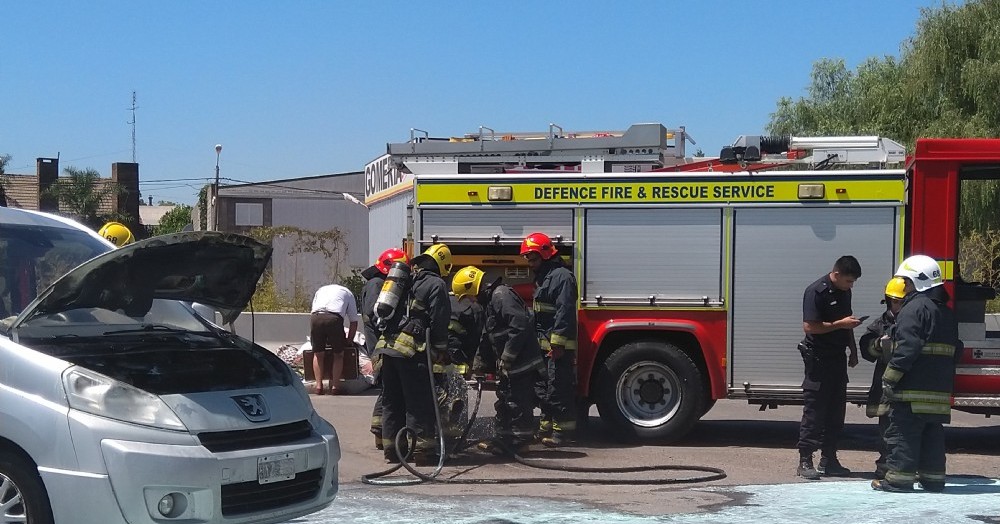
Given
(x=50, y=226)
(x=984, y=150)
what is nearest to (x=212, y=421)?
(x=50, y=226)

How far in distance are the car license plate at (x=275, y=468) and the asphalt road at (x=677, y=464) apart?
1.38 metres

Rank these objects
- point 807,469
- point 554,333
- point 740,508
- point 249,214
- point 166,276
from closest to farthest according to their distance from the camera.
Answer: point 166,276
point 740,508
point 807,469
point 554,333
point 249,214

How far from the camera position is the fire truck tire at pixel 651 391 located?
9.73 metres

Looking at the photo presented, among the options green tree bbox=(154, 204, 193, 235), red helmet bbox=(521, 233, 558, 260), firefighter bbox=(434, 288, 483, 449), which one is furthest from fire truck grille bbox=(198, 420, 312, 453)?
green tree bbox=(154, 204, 193, 235)

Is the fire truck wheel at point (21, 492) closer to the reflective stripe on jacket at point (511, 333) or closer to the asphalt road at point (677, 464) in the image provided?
the asphalt road at point (677, 464)

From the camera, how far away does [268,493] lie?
5.30 metres

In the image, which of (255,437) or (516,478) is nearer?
(255,437)

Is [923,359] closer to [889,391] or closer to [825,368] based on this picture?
[889,391]

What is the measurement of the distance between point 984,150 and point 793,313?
2084mm

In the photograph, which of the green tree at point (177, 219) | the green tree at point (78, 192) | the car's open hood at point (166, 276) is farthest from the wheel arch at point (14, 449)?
the green tree at point (177, 219)

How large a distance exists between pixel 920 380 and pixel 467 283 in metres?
3.67

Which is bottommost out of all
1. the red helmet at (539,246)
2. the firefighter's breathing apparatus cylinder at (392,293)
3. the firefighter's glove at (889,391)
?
the firefighter's glove at (889,391)

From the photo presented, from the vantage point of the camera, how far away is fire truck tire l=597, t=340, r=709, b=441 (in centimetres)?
973

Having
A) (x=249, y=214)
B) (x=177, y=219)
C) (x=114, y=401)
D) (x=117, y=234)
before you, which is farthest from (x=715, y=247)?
(x=177, y=219)
